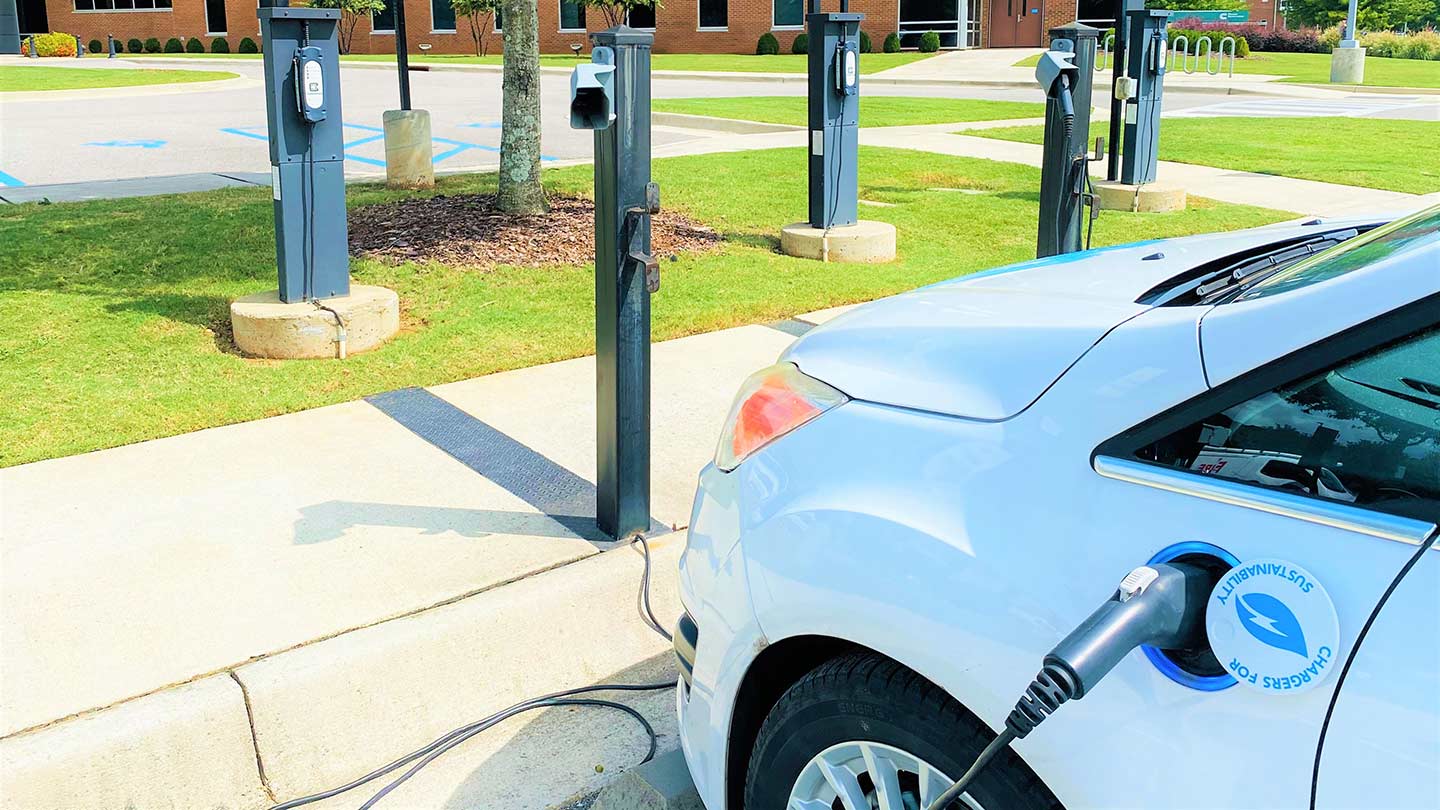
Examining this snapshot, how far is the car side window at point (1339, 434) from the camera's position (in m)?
1.75

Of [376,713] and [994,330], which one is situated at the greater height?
[994,330]

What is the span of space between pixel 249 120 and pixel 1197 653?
19.6m

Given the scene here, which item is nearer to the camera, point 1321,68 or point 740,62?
point 1321,68

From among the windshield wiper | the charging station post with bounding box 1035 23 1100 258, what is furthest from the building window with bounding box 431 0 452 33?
the windshield wiper

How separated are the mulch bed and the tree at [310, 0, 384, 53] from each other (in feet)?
103

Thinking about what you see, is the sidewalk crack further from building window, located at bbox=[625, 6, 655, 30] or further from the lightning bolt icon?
building window, located at bbox=[625, 6, 655, 30]

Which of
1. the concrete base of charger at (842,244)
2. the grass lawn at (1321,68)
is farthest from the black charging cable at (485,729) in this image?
the grass lawn at (1321,68)

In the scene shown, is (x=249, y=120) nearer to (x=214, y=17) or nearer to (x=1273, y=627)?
(x=1273, y=627)

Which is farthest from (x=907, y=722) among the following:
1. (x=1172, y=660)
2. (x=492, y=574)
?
(x=492, y=574)

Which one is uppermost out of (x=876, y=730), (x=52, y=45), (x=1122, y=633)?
(x=52, y=45)

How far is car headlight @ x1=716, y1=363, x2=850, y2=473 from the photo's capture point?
2.53 m

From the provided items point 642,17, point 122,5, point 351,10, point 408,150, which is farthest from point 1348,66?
point 122,5

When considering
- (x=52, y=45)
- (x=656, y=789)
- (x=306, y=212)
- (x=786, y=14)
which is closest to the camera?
(x=656, y=789)

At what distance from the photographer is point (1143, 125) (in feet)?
37.9
